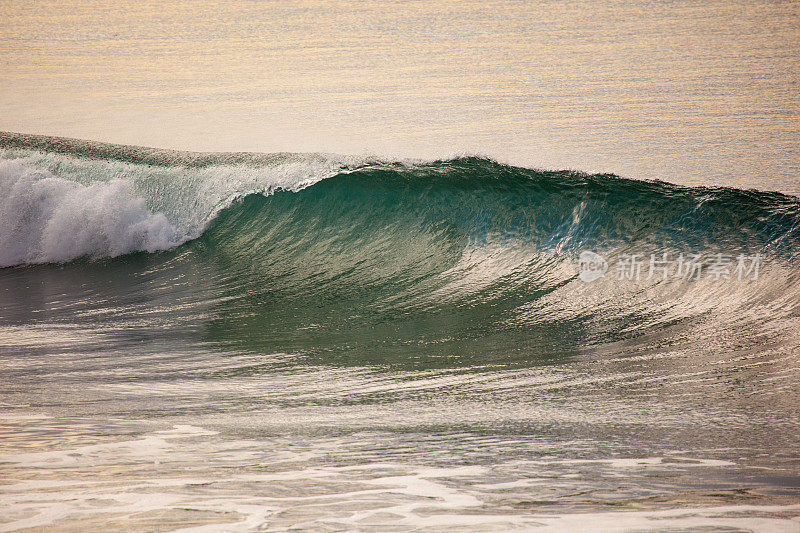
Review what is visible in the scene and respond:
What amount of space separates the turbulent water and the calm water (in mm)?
21

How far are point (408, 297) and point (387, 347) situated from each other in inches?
48.9

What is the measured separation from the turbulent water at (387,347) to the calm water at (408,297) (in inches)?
0.8

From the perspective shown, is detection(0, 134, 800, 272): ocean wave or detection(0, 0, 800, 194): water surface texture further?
detection(0, 0, 800, 194): water surface texture

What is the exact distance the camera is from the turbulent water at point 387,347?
2.56 meters

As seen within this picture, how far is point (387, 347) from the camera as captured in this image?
15.2 ft

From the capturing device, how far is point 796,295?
202 inches

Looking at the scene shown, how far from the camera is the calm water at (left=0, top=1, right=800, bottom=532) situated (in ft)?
8.65

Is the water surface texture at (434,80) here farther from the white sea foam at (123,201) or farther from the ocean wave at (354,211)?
the white sea foam at (123,201)

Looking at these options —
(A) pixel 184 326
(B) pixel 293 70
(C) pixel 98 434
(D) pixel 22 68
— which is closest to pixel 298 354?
(A) pixel 184 326

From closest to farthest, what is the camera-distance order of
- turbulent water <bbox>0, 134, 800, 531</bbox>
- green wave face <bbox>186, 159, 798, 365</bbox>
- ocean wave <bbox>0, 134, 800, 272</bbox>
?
turbulent water <bbox>0, 134, 800, 531</bbox>, green wave face <bbox>186, 159, 798, 365</bbox>, ocean wave <bbox>0, 134, 800, 272</bbox>

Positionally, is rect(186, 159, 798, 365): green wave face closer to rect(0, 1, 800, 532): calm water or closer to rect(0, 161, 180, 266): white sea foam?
rect(0, 1, 800, 532): calm water

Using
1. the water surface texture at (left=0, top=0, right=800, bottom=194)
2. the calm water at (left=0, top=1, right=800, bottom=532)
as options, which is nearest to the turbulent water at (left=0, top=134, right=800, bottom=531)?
the calm water at (left=0, top=1, right=800, bottom=532)

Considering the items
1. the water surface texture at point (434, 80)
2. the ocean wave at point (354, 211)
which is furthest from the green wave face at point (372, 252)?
the water surface texture at point (434, 80)

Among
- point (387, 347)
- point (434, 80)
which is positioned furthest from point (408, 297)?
point (434, 80)
